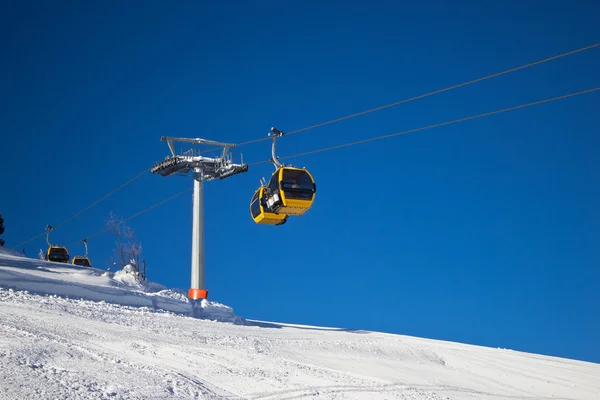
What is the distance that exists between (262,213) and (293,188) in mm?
2350

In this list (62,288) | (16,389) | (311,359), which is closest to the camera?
(16,389)

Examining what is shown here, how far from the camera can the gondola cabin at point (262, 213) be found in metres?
22.2

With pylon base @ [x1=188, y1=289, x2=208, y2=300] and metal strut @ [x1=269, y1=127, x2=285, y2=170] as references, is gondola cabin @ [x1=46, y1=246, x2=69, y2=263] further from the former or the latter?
metal strut @ [x1=269, y1=127, x2=285, y2=170]

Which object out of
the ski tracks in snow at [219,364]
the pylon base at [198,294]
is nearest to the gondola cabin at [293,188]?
the ski tracks in snow at [219,364]

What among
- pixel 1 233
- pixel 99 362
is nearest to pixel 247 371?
pixel 99 362

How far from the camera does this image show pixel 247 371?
1389 centimetres

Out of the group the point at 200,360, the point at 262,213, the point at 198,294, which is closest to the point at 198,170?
the point at 198,294

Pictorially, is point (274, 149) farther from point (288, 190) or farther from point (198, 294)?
point (198, 294)

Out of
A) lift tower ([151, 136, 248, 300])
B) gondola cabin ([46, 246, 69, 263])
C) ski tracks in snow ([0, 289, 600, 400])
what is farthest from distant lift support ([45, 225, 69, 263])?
ski tracks in snow ([0, 289, 600, 400])

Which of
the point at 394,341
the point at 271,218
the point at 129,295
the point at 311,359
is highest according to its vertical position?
the point at 271,218

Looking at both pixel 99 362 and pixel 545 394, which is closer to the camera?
pixel 99 362

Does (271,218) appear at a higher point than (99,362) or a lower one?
higher

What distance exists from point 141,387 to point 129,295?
14183 millimetres

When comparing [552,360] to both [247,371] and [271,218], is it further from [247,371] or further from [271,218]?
[247,371]
